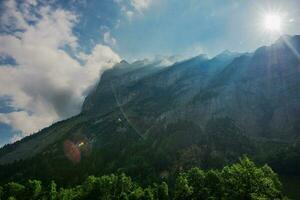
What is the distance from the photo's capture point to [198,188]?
93.4 meters

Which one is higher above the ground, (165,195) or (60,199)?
(60,199)

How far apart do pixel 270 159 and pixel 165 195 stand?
9143cm

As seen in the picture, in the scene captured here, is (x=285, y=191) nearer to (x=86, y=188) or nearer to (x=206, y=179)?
(x=206, y=179)

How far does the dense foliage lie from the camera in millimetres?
70938

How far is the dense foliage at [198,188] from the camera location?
233 ft

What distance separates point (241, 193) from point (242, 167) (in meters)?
10.6

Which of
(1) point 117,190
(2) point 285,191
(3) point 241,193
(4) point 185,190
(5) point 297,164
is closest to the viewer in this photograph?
(3) point 241,193

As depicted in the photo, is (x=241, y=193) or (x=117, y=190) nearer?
(x=241, y=193)

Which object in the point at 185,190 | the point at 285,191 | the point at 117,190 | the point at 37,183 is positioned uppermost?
the point at 37,183

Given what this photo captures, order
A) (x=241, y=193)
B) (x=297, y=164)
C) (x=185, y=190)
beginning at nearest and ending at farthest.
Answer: (x=241, y=193) → (x=185, y=190) → (x=297, y=164)

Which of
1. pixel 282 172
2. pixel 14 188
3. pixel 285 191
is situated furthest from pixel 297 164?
pixel 14 188

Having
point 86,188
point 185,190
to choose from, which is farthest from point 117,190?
point 185,190

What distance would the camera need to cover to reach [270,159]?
570 feet

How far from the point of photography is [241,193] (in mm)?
69812
